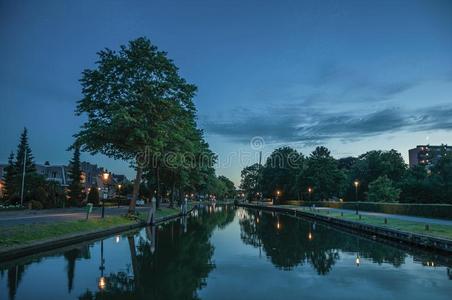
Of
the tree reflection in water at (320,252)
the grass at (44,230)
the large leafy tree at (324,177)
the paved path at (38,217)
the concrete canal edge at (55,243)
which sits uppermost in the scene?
the large leafy tree at (324,177)

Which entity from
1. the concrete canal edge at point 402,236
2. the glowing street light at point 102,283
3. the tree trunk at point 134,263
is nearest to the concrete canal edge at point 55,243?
the tree trunk at point 134,263

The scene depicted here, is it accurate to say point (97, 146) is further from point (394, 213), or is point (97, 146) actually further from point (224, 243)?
point (394, 213)

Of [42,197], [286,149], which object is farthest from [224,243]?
[286,149]

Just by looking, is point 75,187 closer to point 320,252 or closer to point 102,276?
point 320,252

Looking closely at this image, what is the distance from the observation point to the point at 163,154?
38906 mm

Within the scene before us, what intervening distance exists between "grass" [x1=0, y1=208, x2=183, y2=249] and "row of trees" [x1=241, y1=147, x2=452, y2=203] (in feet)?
130

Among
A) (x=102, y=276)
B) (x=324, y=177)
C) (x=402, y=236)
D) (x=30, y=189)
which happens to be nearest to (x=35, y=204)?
(x=30, y=189)

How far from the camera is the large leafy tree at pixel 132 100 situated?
32.8m

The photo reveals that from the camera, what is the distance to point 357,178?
3275 inches

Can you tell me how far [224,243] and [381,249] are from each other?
880 cm

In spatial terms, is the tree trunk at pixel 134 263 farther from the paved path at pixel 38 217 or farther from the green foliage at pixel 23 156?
the green foliage at pixel 23 156

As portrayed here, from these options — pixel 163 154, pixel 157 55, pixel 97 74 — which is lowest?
pixel 163 154

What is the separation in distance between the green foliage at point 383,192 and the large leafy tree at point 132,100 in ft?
134

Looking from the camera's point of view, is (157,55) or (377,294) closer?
(377,294)
